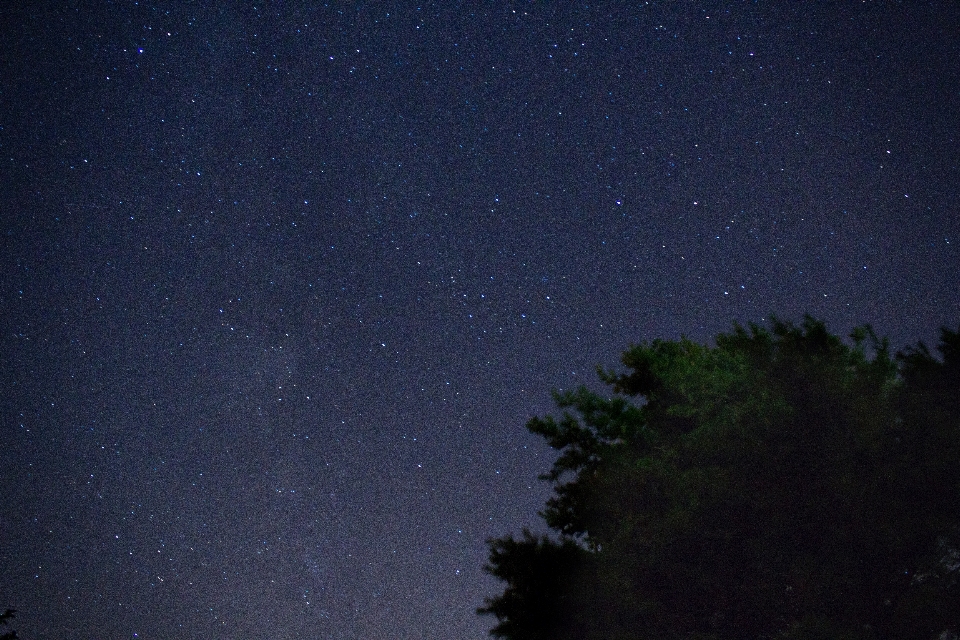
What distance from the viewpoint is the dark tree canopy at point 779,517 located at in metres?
7.46

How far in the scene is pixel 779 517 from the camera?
789 cm

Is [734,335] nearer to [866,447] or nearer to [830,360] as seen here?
[830,360]

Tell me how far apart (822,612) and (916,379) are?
3347 millimetres

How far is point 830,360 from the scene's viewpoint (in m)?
9.02

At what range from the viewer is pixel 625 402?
40.3 ft

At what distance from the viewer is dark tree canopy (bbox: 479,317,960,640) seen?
746 centimetres

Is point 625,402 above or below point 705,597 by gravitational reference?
above

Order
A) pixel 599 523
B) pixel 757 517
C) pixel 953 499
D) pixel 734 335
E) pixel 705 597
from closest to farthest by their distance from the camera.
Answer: pixel 953 499 < pixel 757 517 < pixel 705 597 < pixel 599 523 < pixel 734 335

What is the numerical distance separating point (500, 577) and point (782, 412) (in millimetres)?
5644

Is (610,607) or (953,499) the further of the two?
(610,607)

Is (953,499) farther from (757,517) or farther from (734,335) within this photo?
(734,335)

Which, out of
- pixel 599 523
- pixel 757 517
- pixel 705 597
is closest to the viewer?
pixel 757 517

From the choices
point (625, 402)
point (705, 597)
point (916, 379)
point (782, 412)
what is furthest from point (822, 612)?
point (625, 402)

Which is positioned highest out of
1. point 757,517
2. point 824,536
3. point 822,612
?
point 757,517
